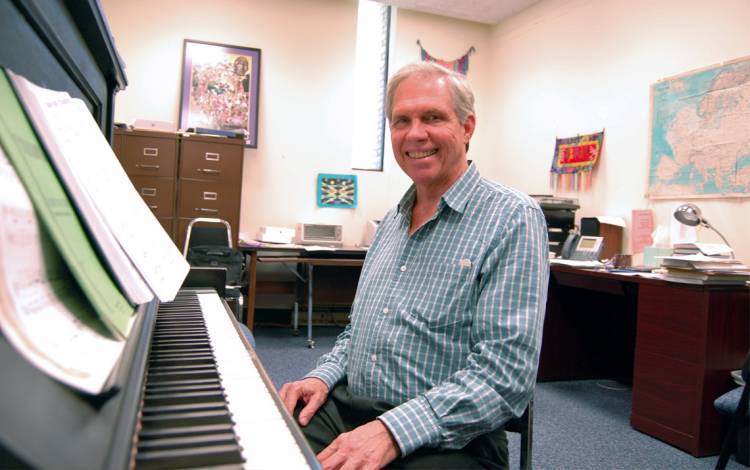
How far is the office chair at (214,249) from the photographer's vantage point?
3702 millimetres

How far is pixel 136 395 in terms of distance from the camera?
471 millimetres

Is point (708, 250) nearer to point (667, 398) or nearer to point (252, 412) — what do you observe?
point (667, 398)

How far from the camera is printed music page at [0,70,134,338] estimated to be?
45 centimetres

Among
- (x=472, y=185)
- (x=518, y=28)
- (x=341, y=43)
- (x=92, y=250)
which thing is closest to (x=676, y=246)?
(x=472, y=185)

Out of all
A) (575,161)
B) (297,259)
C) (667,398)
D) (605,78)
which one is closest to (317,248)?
(297,259)

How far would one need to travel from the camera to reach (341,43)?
4.93m

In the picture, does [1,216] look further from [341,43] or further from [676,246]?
[341,43]

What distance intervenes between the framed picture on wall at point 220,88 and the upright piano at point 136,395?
3706 millimetres

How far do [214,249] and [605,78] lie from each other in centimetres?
315

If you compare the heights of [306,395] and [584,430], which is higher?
[306,395]

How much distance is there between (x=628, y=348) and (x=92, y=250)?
11.9 feet

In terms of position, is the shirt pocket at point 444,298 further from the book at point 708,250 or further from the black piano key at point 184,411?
the book at point 708,250

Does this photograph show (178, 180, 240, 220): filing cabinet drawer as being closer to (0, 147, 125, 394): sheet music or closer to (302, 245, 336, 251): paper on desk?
(302, 245, 336, 251): paper on desk

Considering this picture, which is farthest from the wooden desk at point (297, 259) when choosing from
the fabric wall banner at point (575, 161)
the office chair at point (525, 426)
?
the office chair at point (525, 426)
